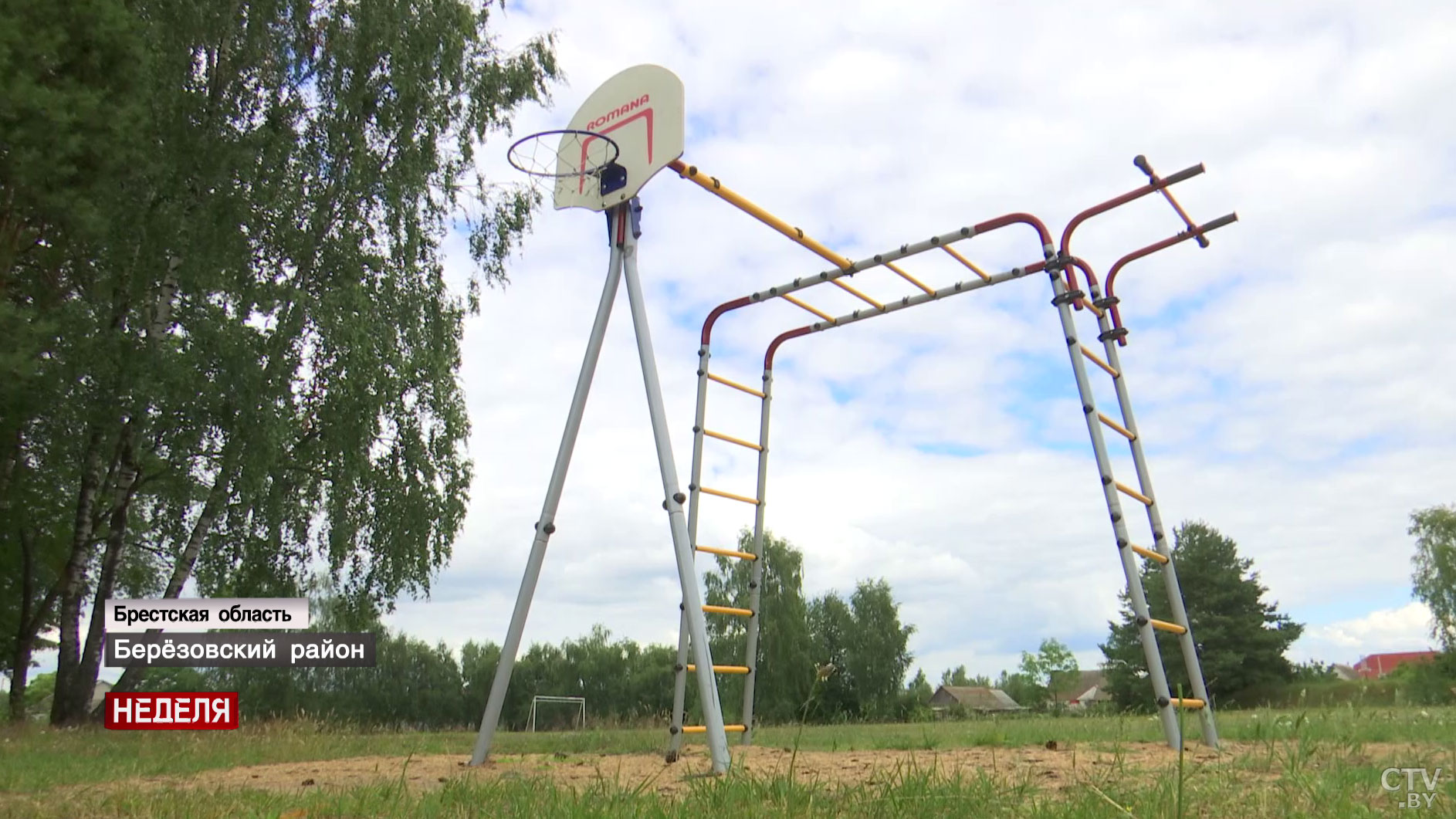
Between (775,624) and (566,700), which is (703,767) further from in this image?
(566,700)

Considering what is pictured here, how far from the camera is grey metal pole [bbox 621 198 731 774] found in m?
4.62

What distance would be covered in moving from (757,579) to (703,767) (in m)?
2.38

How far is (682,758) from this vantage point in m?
5.48

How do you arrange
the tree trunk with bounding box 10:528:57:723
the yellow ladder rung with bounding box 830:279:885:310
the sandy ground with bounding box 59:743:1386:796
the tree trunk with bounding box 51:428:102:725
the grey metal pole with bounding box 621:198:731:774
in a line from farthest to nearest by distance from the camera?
1. the tree trunk with bounding box 10:528:57:723
2. the tree trunk with bounding box 51:428:102:725
3. the yellow ladder rung with bounding box 830:279:885:310
4. the grey metal pole with bounding box 621:198:731:774
5. the sandy ground with bounding box 59:743:1386:796

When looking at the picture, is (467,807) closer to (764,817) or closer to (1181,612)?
(764,817)

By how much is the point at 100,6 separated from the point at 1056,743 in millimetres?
10804

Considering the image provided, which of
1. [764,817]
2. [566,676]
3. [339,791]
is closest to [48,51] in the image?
[339,791]

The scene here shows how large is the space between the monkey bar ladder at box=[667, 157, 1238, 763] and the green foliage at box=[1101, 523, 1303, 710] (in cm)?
2091

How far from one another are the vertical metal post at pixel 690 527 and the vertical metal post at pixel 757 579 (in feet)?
1.84

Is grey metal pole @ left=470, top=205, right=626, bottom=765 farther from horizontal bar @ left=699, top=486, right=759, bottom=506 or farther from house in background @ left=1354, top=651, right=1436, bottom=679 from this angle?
house in background @ left=1354, top=651, right=1436, bottom=679

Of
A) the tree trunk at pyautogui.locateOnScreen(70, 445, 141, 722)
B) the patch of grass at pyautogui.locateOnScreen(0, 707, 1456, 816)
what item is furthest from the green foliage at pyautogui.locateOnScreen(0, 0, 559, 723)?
the patch of grass at pyautogui.locateOnScreen(0, 707, 1456, 816)

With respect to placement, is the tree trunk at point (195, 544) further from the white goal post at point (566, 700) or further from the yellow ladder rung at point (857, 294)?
the yellow ladder rung at point (857, 294)

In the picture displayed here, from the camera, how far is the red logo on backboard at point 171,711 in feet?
35.8

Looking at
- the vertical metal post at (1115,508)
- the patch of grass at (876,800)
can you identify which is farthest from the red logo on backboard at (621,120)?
the patch of grass at (876,800)
